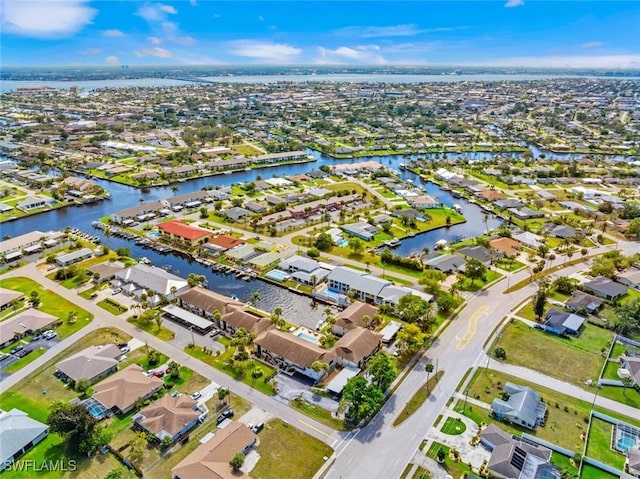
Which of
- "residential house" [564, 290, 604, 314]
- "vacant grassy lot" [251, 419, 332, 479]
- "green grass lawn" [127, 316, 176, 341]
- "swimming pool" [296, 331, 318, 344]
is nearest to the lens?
"vacant grassy lot" [251, 419, 332, 479]

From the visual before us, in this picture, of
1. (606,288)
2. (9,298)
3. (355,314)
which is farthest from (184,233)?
(606,288)

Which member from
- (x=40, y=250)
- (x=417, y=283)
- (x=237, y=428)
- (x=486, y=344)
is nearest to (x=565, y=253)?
(x=417, y=283)

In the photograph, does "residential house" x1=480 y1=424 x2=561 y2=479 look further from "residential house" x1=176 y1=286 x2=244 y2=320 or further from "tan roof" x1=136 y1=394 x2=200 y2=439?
"residential house" x1=176 y1=286 x2=244 y2=320

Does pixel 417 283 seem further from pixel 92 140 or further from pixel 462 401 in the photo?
pixel 92 140

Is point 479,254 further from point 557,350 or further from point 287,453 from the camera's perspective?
point 287,453

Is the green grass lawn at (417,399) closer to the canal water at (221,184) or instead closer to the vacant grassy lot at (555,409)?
the vacant grassy lot at (555,409)

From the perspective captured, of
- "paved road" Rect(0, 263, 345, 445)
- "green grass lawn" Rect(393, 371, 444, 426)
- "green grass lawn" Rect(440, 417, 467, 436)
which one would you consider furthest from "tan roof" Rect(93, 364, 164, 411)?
"green grass lawn" Rect(440, 417, 467, 436)
